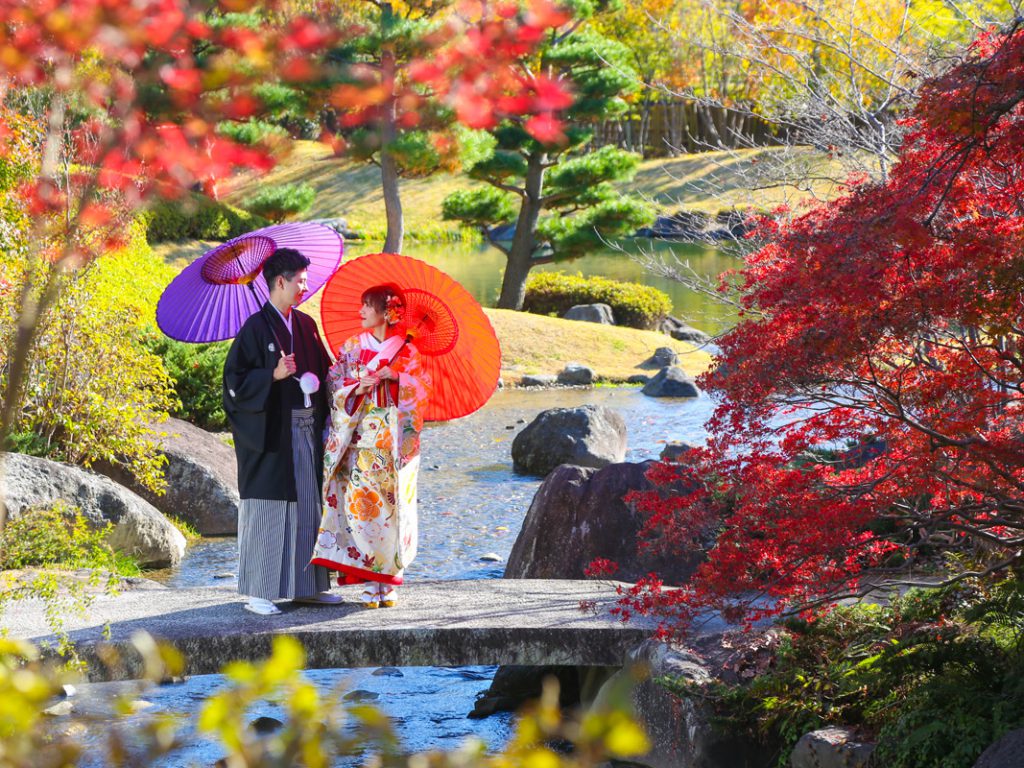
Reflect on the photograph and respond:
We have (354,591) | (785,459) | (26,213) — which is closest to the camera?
(785,459)

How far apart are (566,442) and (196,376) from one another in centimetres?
403

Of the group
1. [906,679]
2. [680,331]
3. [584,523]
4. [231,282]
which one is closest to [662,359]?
[680,331]

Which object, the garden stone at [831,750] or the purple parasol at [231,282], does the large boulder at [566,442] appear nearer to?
the purple parasol at [231,282]

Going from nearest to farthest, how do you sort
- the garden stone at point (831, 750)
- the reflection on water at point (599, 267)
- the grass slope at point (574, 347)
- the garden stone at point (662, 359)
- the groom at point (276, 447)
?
1. the garden stone at point (831, 750)
2. the groom at point (276, 447)
3. the grass slope at point (574, 347)
4. the garden stone at point (662, 359)
5. the reflection on water at point (599, 267)

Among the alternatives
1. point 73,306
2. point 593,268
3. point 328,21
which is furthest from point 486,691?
point 593,268

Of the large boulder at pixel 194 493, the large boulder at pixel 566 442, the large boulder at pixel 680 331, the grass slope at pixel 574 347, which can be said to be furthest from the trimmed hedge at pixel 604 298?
the large boulder at pixel 194 493

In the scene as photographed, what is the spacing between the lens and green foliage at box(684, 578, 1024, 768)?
4227mm

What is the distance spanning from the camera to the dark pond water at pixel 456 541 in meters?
6.08

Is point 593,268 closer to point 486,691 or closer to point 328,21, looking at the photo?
point 486,691

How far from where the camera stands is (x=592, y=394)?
17.7 m

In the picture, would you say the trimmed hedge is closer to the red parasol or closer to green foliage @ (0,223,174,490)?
green foliage @ (0,223,174,490)

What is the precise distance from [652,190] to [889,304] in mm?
41126

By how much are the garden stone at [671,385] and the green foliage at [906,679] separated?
12.0 metres

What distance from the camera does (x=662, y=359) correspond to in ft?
63.8
